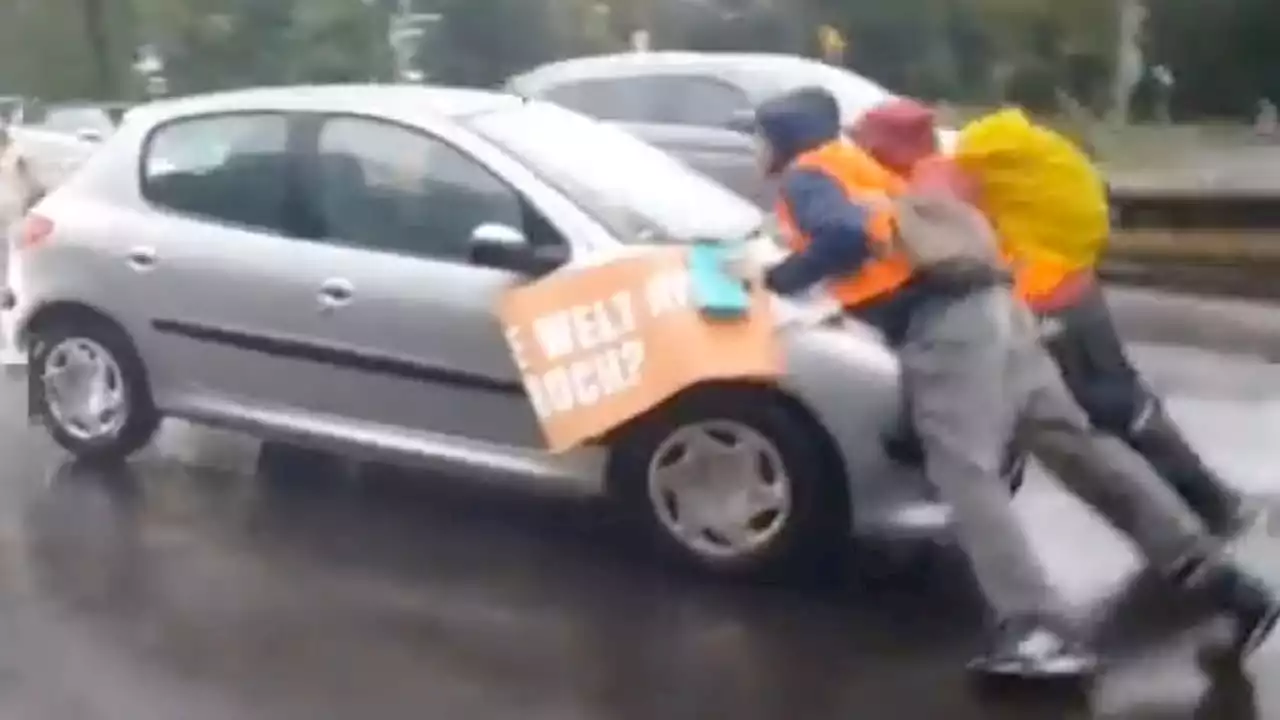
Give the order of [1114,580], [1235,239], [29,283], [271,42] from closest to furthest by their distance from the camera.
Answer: [1114,580] < [29,283] < [1235,239] < [271,42]

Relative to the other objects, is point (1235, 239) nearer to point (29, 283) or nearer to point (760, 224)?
point (760, 224)

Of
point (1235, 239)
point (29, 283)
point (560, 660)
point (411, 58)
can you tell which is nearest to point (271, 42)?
point (411, 58)

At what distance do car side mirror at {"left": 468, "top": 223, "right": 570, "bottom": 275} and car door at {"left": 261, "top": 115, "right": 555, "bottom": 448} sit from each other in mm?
49

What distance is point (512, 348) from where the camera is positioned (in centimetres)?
629

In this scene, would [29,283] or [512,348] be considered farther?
[29,283]

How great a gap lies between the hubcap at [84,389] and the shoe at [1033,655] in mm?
3501

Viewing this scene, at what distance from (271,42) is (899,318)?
13077 millimetres

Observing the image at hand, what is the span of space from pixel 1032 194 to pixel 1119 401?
77 cm

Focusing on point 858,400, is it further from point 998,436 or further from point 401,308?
point 401,308

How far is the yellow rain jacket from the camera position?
18.6 feet

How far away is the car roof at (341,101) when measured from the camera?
23.0ft

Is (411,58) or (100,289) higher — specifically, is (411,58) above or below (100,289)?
below

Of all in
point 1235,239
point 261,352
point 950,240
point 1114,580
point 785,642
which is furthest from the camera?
point 1235,239

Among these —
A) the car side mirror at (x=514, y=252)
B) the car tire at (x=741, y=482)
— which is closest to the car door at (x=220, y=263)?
the car side mirror at (x=514, y=252)
